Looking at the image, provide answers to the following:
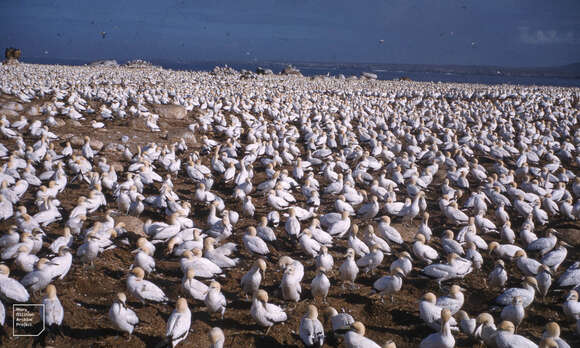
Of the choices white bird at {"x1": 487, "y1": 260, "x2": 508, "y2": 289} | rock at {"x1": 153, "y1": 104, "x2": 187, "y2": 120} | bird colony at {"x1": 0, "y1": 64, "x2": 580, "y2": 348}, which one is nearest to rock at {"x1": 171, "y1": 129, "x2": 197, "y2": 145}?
bird colony at {"x1": 0, "y1": 64, "x2": 580, "y2": 348}

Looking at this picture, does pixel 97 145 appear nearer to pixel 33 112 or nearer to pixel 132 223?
pixel 33 112

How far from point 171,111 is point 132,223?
13.4m

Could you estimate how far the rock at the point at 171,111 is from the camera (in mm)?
20172

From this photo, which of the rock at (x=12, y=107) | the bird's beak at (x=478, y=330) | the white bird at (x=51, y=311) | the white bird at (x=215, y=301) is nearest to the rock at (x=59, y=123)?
the rock at (x=12, y=107)

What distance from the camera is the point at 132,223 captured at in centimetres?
806

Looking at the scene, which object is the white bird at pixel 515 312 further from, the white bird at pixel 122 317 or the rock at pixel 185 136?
the rock at pixel 185 136

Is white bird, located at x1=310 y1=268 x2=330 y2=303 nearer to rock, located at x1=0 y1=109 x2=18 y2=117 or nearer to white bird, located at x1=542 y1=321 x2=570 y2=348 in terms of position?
white bird, located at x1=542 y1=321 x2=570 y2=348

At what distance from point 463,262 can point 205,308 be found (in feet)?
13.9

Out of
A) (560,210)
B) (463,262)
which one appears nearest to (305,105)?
(560,210)

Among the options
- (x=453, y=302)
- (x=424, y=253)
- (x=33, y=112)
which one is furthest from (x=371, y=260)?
(x=33, y=112)

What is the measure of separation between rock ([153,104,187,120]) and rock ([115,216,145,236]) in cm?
1267

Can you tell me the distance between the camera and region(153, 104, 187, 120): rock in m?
20.2

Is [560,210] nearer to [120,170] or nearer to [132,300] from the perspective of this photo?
[132,300]

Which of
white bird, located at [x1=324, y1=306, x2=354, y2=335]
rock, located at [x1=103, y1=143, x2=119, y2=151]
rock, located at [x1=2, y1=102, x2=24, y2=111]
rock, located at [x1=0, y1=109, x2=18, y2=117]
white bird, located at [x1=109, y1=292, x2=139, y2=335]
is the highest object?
rock, located at [x1=2, y1=102, x2=24, y2=111]
